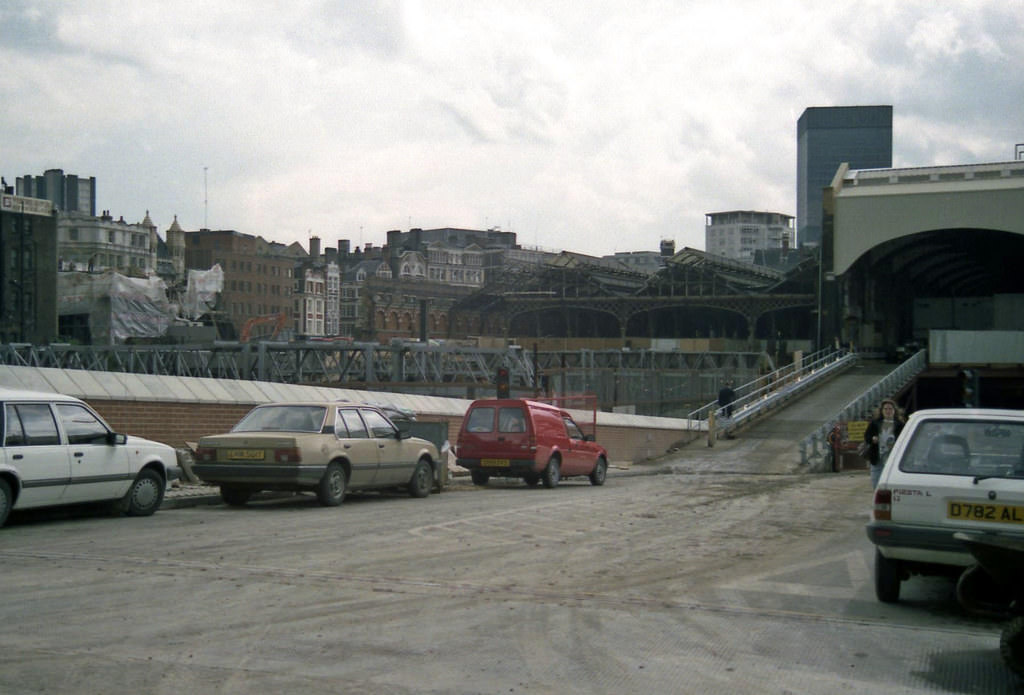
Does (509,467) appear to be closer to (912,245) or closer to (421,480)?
(421,480)

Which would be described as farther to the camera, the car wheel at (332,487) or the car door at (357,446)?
the car door at (357,446)

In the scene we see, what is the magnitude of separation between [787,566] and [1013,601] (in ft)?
14.1

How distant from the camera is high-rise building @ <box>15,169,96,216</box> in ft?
524

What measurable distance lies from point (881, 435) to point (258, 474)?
9.88 metres

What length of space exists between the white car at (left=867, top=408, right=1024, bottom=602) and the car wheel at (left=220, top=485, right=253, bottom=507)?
368 inches

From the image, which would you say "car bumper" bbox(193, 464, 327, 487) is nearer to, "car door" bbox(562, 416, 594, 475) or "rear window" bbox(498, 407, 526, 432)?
"rear window" bbox(498, 407, 526, 432)

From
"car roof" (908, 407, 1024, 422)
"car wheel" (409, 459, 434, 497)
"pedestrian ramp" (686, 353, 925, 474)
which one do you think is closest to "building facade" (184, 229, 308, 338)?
"pedestrian ramp" (686, 353, 925, 474)

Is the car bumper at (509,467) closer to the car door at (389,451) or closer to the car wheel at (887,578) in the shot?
the car door at (389,451)

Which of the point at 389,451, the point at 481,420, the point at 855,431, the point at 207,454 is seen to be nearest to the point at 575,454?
the point at 481,420

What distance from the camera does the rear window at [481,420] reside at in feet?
71.1

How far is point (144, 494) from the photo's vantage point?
14.0 meters

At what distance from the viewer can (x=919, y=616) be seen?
870 centimetres

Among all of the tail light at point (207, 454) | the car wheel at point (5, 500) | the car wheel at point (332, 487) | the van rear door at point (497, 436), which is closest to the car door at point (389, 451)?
the car wheel at point (332, 487)

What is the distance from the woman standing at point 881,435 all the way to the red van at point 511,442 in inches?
255
